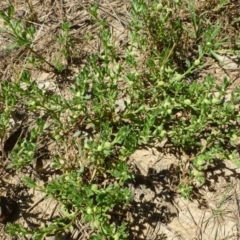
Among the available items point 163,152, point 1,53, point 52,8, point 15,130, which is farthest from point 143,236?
A: point 52,8

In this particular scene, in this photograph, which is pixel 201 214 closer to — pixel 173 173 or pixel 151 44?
pixel 173 173

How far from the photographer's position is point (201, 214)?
2564 mm

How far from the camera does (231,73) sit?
295 centimetres

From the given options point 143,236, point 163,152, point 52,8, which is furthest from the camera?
point 52,8

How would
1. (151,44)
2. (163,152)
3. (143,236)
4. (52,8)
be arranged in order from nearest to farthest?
(143,236), (163,152), (151,44), (52,8)

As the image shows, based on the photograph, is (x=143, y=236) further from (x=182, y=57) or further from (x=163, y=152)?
(x=182, y=57)

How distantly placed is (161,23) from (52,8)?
968mm

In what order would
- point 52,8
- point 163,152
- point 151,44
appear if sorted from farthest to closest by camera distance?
point 52,8 → point 151,44 → point 163,152

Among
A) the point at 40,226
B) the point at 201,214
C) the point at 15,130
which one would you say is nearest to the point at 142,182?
the point at 201,214

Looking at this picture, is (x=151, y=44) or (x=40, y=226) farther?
(x=151, y=44)

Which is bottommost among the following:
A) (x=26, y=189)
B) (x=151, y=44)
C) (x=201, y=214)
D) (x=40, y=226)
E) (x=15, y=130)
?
(x=40, y=226)

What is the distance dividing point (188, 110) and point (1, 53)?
1469mm

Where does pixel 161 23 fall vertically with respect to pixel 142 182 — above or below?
above

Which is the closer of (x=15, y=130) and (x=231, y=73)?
(x=15, y=130)
